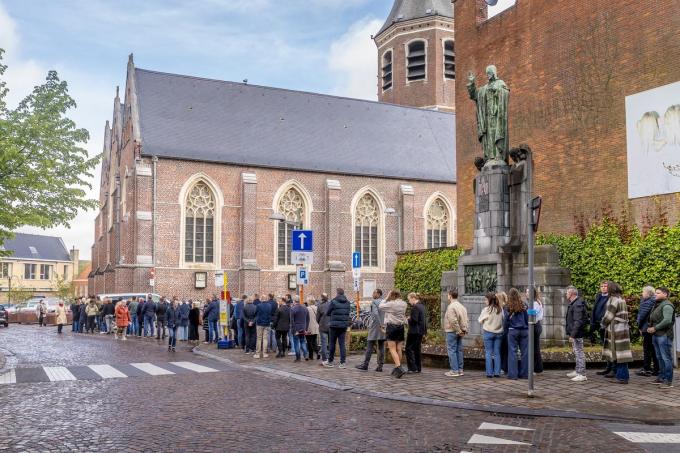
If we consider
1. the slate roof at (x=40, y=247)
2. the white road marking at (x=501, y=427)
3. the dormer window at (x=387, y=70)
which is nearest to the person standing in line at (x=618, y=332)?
the white road marking at (x=501, y=427)

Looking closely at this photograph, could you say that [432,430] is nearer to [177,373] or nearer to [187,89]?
[177,373]

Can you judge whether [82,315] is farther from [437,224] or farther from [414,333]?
[437,224]

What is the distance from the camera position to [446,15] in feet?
153

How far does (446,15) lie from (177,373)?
39.5 m

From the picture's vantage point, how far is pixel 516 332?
1138 cm

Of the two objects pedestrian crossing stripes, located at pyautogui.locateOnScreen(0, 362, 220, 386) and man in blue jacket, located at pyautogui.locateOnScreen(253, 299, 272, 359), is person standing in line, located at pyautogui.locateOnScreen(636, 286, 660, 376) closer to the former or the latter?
pedestrian crossing stripes, located at pyautogui.locateOnScreen(0, 362, 220, 386)

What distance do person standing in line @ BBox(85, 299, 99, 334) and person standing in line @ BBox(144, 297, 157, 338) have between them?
13.4 feet

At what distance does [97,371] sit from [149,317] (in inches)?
474

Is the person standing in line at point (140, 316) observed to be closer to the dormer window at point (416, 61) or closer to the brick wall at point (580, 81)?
the brick wall at point (580, 81)

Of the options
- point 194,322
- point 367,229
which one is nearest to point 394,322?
point 194,322

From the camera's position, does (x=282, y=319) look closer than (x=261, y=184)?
Yes

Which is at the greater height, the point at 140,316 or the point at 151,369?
the point at 140,316

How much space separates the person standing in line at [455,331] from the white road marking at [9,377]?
7.50 meters

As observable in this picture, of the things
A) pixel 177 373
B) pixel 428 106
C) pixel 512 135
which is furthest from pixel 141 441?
pixel 428 106
